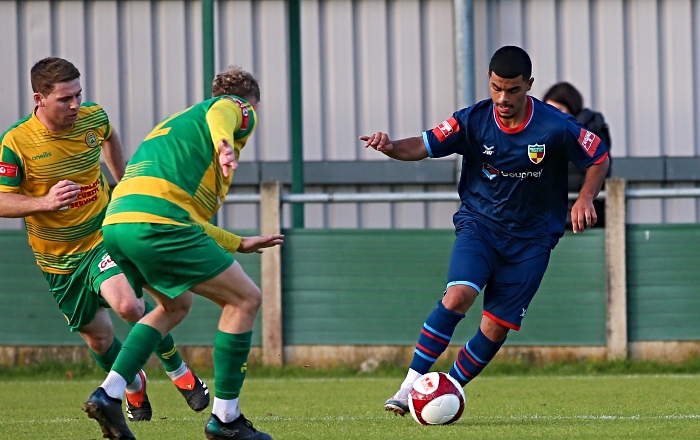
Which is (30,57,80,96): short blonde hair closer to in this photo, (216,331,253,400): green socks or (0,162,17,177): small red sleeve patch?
(0,162,17,177): small red sleeve patch

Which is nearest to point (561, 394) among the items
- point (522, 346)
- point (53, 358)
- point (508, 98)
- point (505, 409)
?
point (505, 409)

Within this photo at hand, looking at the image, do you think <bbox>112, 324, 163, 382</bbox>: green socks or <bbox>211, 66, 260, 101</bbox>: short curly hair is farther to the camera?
<bbox>211, 66, 260, 101</bbox>: short curly hair

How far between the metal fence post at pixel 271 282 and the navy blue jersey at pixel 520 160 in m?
3.74

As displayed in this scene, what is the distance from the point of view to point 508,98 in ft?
21.6

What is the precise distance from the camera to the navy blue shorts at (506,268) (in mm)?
6809

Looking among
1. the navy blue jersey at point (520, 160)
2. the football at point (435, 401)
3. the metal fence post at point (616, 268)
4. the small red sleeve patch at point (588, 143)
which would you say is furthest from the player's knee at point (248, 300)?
the metal fence post at point (616, 268)

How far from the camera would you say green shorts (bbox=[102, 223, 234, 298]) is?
17.3 feet

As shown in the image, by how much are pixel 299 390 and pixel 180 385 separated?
7.25 feet

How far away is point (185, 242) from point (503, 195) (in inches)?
89.5

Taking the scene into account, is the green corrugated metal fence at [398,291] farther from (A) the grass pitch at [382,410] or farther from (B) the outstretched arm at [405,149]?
(B) the outstretched arm at [405,149]

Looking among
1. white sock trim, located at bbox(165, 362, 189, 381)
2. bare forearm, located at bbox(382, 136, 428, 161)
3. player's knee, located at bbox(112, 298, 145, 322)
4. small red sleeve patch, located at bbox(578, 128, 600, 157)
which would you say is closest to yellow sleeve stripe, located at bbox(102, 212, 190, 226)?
player's knee, located at bbox(112, 298, 145, 322)

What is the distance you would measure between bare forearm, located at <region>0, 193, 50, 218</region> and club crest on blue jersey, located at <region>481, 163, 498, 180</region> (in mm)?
2502

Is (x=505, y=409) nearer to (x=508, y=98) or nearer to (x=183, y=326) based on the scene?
(x=508, y=98)

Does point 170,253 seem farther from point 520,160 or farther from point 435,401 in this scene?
point 520,160
